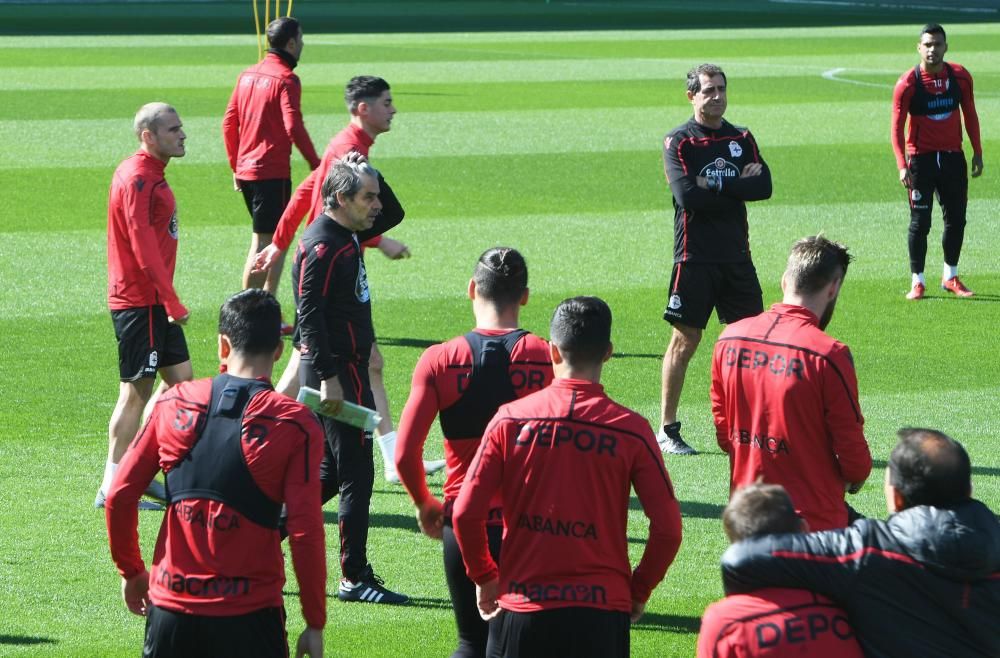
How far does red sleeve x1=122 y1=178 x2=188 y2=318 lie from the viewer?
8.08 m

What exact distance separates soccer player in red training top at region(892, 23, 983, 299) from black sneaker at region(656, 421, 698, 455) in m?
5.03

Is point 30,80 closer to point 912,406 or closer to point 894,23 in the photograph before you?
point 912,406

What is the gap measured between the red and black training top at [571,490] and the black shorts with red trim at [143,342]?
12.8 feet

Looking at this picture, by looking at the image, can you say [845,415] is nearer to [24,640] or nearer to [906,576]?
[906,576]

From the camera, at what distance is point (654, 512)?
4812 millimetres

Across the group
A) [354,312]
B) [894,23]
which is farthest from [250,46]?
[354,312]

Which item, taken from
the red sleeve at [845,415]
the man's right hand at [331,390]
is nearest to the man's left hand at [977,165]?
the man's right hand at [331,390]

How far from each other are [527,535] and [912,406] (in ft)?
19.2

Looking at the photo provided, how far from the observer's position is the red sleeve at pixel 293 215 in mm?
9016

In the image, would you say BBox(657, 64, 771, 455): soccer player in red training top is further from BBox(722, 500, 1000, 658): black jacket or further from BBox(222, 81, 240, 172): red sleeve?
BBox(722, 500, 1000, 658): black jacket

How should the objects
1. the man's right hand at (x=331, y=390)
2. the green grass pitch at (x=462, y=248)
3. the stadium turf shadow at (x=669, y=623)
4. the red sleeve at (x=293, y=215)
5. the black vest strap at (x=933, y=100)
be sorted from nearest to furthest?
the stadium turf shadow at (x=669, y=623)
the man's right hand at (x=331, y=390)
the green grass pitch at (x=462, y=248)
the red sleeve at (x=293, y=215)
the black vest strap at (x=933, y=100)

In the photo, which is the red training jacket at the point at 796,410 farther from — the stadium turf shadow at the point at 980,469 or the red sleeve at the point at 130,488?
the stadium turf shadow at the point at 980,469

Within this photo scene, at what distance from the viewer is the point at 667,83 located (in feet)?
97.1

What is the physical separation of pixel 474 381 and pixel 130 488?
128 cm
